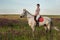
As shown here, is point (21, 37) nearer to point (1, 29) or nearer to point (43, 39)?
point (43, 39)

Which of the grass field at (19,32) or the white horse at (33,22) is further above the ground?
the white horse at (33,22)

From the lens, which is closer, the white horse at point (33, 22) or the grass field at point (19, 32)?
the grass field at point (19, 32)

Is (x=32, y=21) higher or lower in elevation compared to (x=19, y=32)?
higher

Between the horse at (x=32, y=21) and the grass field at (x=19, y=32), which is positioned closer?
the grass field at (x=19, y=32)

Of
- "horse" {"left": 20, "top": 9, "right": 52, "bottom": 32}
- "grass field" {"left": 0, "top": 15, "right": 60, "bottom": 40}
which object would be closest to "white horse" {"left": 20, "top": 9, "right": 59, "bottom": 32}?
"horse" {"left": 20, "top": 9, "right": 52, "bottom": 32}

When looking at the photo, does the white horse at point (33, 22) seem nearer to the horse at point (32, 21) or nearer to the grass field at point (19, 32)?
the horse at point (32, 21)

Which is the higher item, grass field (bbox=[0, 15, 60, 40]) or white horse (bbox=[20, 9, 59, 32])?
white horse (bbox=[20, 9, 59, 32])

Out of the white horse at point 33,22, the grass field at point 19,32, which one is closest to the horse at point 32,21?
the white horse at point 33,22

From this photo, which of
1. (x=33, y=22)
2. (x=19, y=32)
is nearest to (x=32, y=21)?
(x=33, y=22)

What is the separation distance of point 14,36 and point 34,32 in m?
1.02

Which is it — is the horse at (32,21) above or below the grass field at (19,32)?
above

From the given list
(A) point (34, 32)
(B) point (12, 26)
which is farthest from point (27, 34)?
(B) point (12, 26)

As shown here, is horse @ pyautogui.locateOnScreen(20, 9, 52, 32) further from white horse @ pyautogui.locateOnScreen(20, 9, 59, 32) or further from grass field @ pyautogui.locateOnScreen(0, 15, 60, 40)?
grass field @ pyautogui.locateOnScreen(0, 15, 60, 40)

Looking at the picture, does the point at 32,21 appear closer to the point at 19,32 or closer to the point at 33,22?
the point at 33,22
